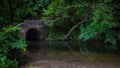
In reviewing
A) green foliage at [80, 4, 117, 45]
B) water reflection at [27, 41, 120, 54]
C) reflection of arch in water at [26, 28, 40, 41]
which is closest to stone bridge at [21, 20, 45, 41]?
reflection of arch in water at [26, 28, 40, 41]

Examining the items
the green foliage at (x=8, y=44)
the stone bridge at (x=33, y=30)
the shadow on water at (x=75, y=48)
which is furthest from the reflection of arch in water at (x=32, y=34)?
the green foliage at (x=8, y=44)

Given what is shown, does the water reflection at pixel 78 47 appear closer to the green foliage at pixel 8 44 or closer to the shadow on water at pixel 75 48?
the shadow on water at pixel 75 48

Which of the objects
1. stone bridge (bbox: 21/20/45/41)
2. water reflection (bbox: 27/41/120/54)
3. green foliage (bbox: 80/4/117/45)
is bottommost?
water reflection (bbox: 27/41/120/54)

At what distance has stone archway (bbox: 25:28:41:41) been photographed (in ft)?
69.2

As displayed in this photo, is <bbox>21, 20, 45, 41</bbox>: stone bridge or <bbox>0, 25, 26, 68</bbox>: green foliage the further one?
<bbox>21, 20, 45, 41</bbox>: stone bridge

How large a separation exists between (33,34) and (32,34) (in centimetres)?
16

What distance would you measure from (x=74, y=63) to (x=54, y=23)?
10505mm

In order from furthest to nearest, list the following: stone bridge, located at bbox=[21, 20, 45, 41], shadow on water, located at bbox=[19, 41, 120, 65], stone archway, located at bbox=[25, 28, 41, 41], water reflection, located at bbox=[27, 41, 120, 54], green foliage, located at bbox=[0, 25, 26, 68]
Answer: stone archway, located at bbox=[25, 28, 41, 41] → stone bridge, located at bbox=[21, 20, 45, 41] → water reflection, located at bbox=[27, 41, 120, 54] → shadow on water, located at bbox=[19, 41, 120, 65] → green foliage, located at bbox=[0, 25, 26, 68]

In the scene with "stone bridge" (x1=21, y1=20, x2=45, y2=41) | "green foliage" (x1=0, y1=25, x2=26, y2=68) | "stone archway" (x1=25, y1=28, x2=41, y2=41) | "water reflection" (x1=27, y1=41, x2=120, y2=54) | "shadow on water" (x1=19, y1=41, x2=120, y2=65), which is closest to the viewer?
"green foliage" (x1=0, y1=25, x2=26, y2=68)

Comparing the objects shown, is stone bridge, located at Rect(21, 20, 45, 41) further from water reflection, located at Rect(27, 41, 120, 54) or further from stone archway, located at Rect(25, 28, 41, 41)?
water reflection, located at Rect(27, 41, 120, 54)

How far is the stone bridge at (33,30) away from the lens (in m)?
20.1

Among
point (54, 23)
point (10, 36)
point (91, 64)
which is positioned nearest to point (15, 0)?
point (10, 36)

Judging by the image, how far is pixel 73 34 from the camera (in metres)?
20.9

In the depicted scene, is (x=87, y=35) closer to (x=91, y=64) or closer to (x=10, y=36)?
(x=91, y=64)
